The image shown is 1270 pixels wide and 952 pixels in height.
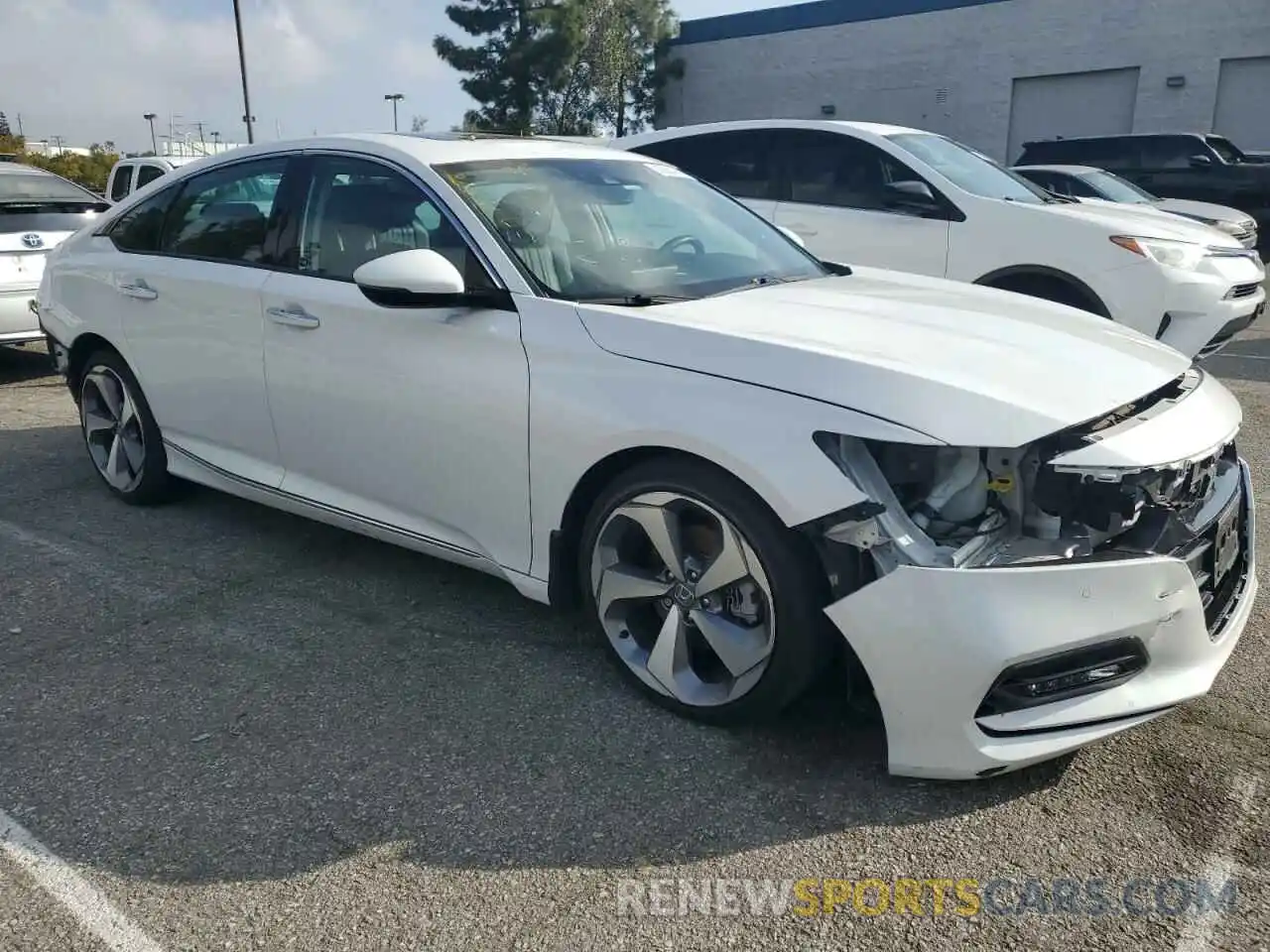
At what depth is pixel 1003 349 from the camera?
279 centimetres

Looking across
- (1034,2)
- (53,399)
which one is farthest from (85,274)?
(1034,2)

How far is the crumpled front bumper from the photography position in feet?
7.63

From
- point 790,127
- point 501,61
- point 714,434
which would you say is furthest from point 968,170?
point 501,61

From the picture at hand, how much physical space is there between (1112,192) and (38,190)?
10.8 metres

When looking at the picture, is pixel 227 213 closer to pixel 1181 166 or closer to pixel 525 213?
pixel 525 213

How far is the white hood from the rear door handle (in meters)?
2.38

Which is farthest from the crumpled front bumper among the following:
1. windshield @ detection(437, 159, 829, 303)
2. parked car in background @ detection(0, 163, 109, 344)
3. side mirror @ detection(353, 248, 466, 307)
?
parked car in background @ detection(0, 163, 109, 344)

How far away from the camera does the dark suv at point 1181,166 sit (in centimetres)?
1516

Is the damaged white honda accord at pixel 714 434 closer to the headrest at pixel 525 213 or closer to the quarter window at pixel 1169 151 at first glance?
the headrest at pixel 525 213

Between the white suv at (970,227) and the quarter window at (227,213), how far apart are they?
165 inches

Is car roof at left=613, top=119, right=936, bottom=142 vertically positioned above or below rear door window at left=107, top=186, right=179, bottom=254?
above

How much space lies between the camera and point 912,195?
22.7 ft

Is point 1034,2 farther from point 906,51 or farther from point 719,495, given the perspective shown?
point 719,495

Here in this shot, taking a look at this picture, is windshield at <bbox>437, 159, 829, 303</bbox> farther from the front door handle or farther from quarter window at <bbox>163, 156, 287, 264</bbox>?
quarter window at <bbox>163, 156, 287, 264</bbox>
